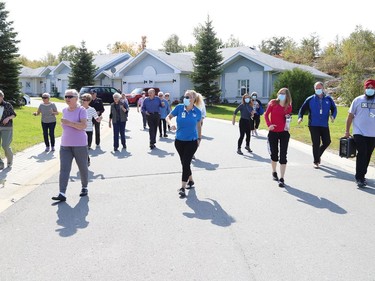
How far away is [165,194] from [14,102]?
22829mm

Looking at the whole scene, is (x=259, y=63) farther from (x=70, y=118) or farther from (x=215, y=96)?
(x=70, y=118)

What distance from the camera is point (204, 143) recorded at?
13281 mm

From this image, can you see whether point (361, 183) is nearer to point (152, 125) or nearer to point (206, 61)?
point (152, 125)

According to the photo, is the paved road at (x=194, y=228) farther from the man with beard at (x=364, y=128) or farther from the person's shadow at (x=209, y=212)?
the man with beard at (x=364, y=128)

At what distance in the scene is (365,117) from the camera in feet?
24.2

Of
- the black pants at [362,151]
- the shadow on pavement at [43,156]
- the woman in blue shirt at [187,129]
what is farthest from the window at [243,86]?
the woman in blue shirt at [187,129]

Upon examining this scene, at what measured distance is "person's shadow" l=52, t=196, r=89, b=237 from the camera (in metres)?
4.99

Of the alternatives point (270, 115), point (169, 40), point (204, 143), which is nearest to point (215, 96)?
Answer: point (204, 143)

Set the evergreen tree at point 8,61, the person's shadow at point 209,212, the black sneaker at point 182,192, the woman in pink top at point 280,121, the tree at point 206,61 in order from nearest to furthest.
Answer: the person's shadow at point 209,212 → the black sneaker at point 182,192 → the woman in pink top at point 280,121 → the evergreen tree at point 8,61 → the tree at point 206,61

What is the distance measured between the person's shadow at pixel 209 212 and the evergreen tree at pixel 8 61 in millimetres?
23542

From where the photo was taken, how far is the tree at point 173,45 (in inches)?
3494

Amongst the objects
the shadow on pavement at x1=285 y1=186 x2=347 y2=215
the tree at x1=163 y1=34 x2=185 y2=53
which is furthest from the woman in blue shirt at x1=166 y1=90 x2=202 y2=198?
the tree at x1=163 y1=34 x2=185 y2=53

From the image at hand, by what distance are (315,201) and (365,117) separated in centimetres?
218

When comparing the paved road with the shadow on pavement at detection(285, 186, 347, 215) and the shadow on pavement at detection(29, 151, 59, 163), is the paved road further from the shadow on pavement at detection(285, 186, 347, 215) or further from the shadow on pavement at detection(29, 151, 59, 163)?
the shadow on pavement at detection(29, 151, 59, 163)
